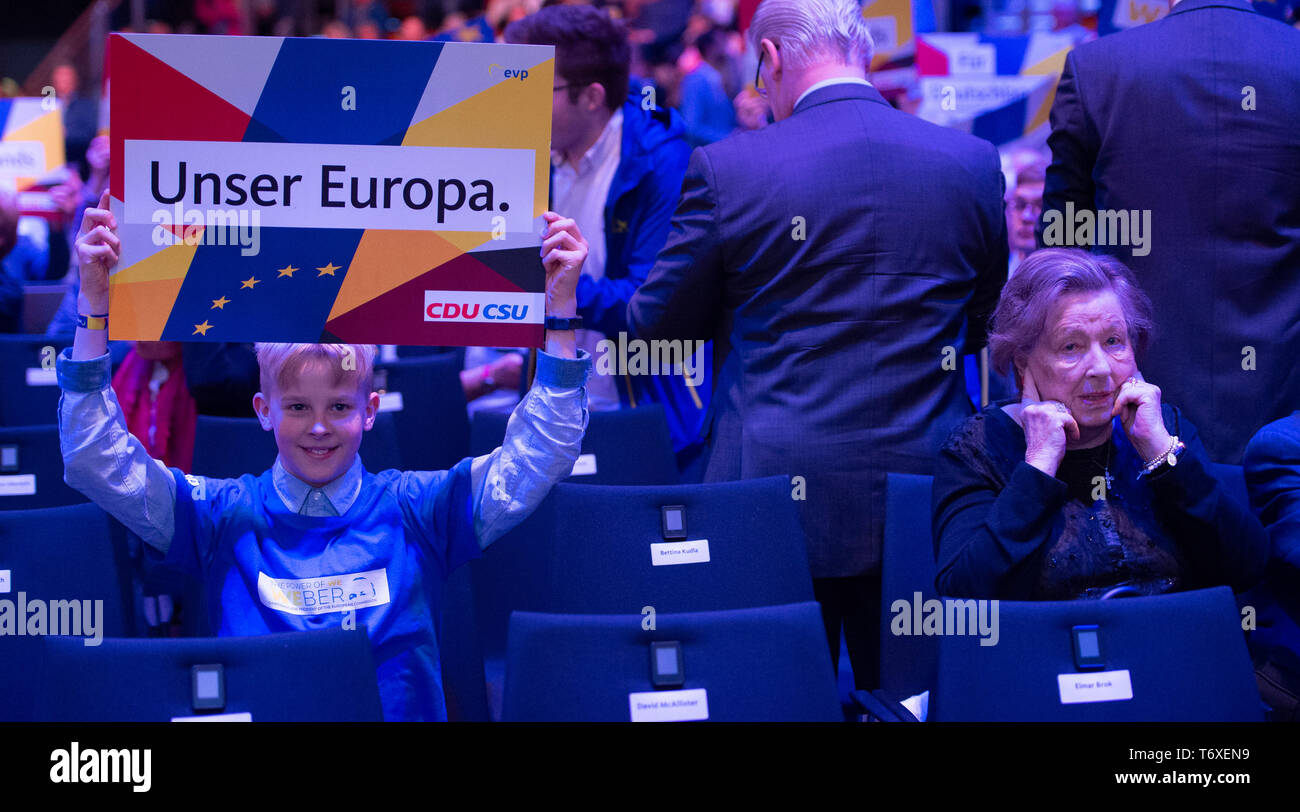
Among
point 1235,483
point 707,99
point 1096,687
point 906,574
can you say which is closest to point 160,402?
point 906,574

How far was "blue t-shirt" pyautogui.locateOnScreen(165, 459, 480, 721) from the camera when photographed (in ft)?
7.31

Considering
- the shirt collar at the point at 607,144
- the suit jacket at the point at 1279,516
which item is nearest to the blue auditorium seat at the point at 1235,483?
the suit jacket at the point at 1279,516

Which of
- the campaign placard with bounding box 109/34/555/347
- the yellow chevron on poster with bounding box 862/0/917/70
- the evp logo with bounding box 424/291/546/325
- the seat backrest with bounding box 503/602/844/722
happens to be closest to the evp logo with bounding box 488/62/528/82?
the campaign placard with bounding box 109/34/555/347

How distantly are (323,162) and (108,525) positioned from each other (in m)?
0.90

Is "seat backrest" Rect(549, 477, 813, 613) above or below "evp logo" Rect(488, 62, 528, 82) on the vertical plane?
below

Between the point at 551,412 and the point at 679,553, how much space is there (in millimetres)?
485

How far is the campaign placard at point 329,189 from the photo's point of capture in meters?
2.19

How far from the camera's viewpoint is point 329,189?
223 cm

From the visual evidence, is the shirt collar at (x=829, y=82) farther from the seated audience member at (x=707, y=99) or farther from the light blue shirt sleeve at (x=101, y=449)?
the seated audience member at (x=707, y=99)

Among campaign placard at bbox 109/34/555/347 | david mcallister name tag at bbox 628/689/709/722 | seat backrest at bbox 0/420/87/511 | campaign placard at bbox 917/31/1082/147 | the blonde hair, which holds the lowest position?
david mcallister name tag at bbox 628/689/709/722

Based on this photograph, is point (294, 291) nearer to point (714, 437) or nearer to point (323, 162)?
point (323, 162)

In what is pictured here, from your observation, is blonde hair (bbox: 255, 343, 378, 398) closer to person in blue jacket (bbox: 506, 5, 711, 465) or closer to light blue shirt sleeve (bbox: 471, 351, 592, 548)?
light blue shirt sleeve (bbox: 471, 351, 592, 548)

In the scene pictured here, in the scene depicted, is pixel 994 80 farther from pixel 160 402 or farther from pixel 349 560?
pixel 349 560

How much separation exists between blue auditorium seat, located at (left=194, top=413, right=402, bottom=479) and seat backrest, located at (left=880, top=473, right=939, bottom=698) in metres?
1.33
